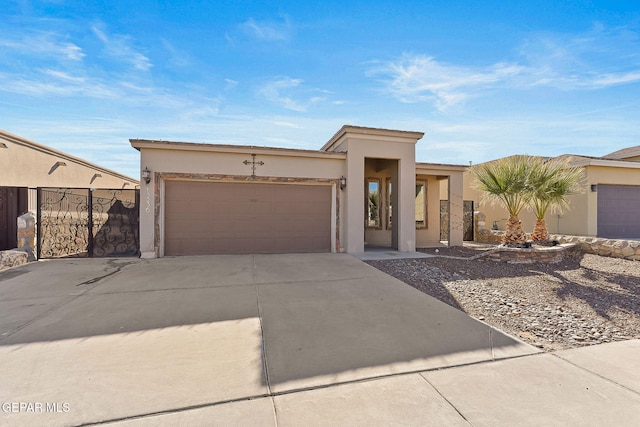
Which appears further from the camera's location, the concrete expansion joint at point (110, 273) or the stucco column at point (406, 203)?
the stucco column at point (406, 203)

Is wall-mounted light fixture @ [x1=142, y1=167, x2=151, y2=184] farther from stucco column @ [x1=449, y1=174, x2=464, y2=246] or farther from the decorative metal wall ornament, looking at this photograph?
stucco column @ [x1=449, y1=174, x2=464, y2=246]

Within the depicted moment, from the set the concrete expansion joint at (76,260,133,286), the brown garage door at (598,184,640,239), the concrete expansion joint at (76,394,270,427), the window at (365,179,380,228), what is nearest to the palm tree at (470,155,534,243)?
the window at (365,179,380,228)

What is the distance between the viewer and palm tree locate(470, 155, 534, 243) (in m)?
8.27

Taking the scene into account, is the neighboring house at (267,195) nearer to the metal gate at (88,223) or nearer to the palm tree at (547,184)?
the metal gate at (88,223)

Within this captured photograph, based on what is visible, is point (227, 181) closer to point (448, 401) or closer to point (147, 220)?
point (147, 220)

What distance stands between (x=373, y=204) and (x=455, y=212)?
3498 mm

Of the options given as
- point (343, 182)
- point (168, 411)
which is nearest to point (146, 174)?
point (343, 182)

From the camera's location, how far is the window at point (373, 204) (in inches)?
452

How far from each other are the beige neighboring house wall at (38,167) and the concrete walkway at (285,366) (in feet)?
31.5

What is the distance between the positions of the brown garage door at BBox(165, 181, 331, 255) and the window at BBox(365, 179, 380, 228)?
2.50m

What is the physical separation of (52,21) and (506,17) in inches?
453

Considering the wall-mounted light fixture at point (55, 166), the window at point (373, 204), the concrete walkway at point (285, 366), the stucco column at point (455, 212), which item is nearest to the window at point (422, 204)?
the stucco column at point (455, 212)

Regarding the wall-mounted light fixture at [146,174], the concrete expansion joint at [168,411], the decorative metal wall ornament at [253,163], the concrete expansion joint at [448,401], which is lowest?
the concrete expansion joint at [448,401]

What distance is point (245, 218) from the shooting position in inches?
358
